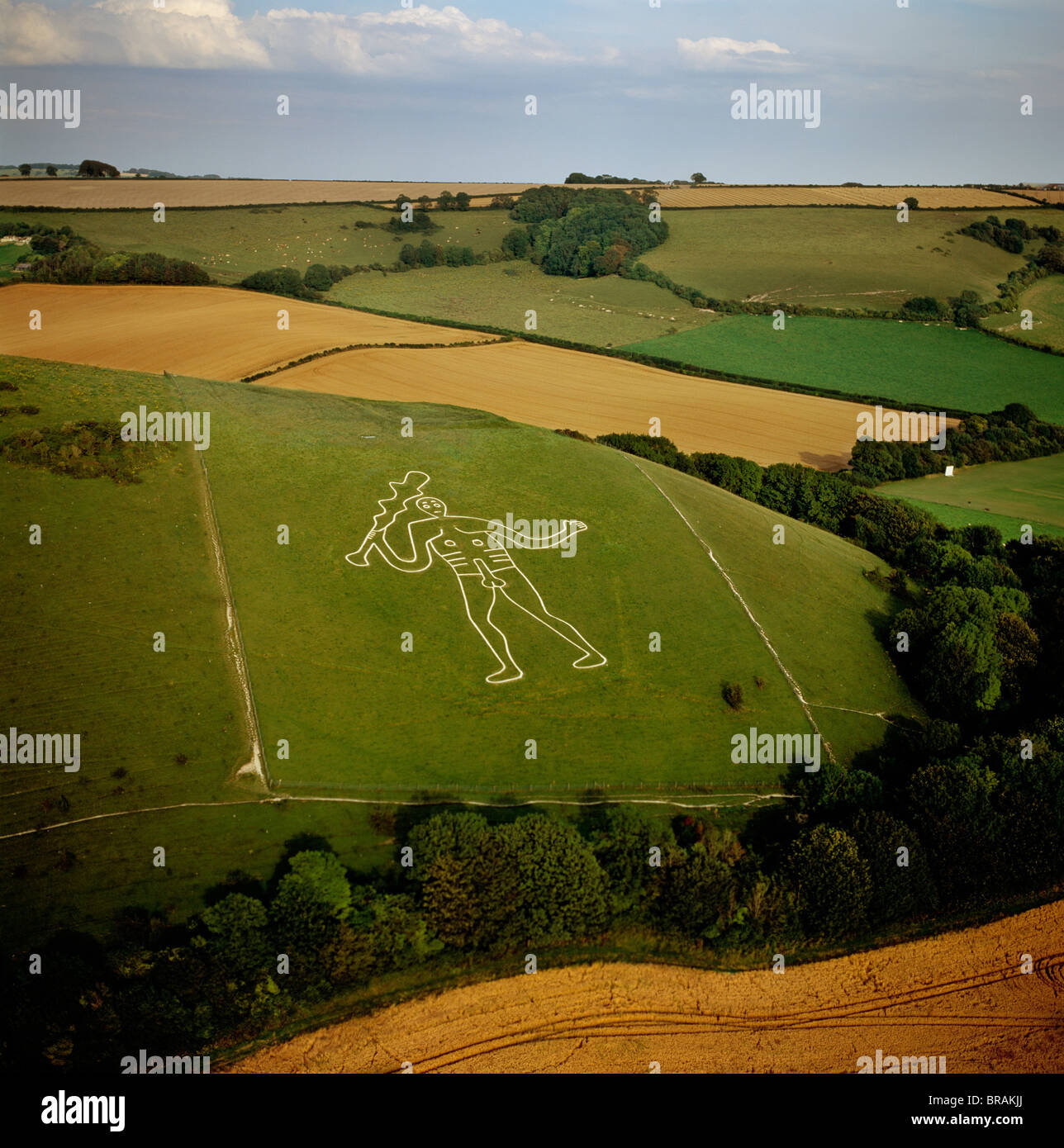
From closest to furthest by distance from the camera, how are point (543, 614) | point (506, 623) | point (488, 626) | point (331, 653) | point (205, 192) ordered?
1. point (331, 653)
2. point (488, 626)
3. point (506, 623)
4. point (543, 614)
5. point (205, 192)

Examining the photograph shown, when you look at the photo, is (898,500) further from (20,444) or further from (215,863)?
(20,444)

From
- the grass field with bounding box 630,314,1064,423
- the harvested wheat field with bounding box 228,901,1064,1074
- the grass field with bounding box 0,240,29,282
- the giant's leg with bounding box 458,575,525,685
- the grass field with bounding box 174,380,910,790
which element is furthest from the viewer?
the grass field with bounding box 630,314,1064,423

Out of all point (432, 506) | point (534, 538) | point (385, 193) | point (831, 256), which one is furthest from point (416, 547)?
point (385, 193)

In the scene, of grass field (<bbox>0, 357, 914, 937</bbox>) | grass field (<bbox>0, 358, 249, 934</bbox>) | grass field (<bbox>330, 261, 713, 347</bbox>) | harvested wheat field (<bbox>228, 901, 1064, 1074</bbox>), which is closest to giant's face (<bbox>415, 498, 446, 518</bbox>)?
grass field (<bbox>0, 357, 914, 937</bbox>)

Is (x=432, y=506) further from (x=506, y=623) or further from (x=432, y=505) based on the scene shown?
(x=506, y=623)

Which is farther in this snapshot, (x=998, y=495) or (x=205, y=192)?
(x=205, y=192)

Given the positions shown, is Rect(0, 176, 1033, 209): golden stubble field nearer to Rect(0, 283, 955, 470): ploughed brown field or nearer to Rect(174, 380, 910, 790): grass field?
Rect(0, 283, 955, 470): ploughed brown field
